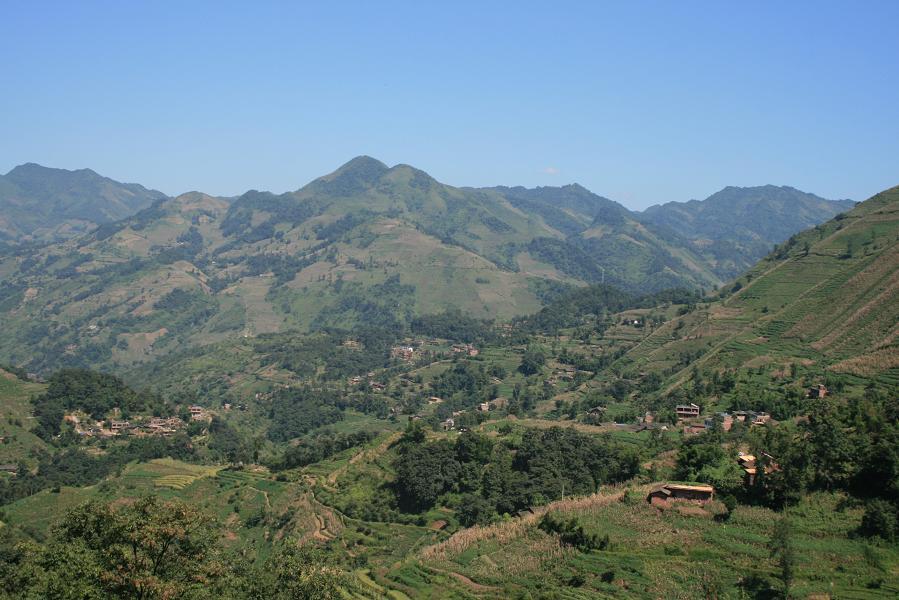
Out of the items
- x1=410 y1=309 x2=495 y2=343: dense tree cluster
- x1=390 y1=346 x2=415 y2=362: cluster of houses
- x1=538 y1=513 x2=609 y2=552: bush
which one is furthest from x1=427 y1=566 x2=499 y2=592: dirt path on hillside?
x1=410 y1=309 x2=495 y2=343: dense tree cluster

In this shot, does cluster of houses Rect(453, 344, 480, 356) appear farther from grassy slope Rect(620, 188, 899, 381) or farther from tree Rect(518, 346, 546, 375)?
grassy slope Rect(620, 188, 899, 381)

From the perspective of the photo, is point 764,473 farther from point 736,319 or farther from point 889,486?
point 736,319

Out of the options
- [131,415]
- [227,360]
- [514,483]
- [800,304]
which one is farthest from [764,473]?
[227,360]

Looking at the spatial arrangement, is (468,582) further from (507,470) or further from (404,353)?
(404,353)

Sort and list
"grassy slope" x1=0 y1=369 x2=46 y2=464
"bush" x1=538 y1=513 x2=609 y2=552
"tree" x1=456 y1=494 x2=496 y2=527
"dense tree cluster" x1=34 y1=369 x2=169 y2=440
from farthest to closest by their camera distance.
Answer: "dense tree cluster" x1=34 y1=369 x2=169 y2=440
"grassy slope" x1=0 y1=369 x2=46 y2=464
"tree" x1=456 y1=494 x2=496 y2=527
"bush" x1=538 y1=513 x2=609 y2=552

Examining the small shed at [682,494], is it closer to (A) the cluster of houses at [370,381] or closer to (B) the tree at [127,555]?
(B) the tree at [127,555]

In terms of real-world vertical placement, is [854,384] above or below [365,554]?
above

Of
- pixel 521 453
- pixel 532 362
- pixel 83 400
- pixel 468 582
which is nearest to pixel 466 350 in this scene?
pixel 532 362

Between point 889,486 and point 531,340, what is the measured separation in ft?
296

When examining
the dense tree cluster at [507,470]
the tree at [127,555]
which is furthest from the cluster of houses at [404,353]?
the tree at [127,555]

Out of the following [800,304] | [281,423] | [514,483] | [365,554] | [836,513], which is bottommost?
[281,423]

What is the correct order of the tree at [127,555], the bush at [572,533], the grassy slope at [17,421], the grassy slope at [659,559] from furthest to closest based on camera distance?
the grassy slope at [17,421], the bush at [572,533], the grassy slope at [659,559], the tree at [127,555]

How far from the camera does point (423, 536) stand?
3756cm

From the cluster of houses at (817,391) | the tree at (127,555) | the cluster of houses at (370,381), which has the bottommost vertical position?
the cluster of houses at (370,381)
